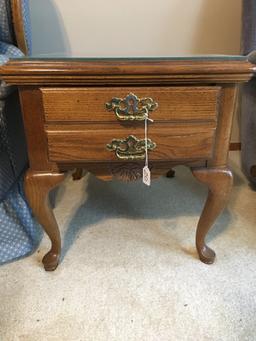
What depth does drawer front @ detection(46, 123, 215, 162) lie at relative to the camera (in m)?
0.63

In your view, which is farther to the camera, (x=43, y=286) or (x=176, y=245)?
Result: (x=176, y=245)

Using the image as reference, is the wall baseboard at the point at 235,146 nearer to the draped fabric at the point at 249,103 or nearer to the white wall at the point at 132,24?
the draped fabric at the point at 249,103

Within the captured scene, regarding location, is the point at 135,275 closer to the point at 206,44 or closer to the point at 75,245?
the point at 75,245

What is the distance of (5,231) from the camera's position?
2.71 ft

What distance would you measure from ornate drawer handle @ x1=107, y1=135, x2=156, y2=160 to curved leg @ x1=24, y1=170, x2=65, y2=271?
6.0 inches

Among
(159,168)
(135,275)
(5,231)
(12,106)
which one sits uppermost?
(12,106)

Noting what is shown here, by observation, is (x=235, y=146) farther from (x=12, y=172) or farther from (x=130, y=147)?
(x=12, y=172)

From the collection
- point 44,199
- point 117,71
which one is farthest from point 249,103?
point 44,199

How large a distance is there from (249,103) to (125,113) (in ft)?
2.16

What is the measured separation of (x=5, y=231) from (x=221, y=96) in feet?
2.22

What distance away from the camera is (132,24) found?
1193 millimetres

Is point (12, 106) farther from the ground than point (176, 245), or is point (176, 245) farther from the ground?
point (12, 106)

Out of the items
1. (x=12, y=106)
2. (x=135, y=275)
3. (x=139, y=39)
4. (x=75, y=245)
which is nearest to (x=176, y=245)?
(x=135, y=275)

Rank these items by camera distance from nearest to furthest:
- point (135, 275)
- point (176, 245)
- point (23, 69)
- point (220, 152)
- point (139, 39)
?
point (23, 69) → point (220, 152) → point (135, 275) → point (176, 245) → point (139, 39)
